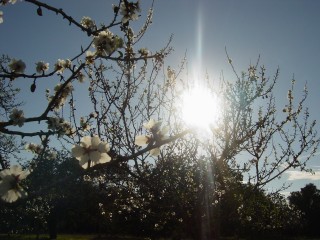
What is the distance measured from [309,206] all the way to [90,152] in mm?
74264

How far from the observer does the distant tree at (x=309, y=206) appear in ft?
217

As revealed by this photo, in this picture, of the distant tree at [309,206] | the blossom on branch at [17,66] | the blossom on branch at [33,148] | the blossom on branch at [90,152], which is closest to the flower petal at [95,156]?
the blossom on branch at [90,152]

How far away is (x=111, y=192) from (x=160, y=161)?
1758 mm

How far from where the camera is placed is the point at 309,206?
68.3m

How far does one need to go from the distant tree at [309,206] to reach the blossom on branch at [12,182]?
68464mm

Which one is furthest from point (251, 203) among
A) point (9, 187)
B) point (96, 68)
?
point (9, 187)

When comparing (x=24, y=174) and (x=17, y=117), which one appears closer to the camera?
(x=24, y=174)

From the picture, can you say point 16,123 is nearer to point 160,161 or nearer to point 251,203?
point 160,161

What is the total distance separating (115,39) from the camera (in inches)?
149

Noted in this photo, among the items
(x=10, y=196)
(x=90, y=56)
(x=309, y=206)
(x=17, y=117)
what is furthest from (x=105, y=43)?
(x=309, y=206)

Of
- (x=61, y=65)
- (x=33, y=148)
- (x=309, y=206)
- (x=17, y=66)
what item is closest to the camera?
(x=17, y=66)

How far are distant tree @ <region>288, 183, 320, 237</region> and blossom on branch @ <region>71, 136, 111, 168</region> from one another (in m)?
68.2

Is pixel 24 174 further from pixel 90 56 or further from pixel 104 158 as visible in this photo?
pixel 90 56

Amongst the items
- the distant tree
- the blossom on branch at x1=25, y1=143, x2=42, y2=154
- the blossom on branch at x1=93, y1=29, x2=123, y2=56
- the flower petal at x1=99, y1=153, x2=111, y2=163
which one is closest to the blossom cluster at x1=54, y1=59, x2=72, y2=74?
the blossom on branch at x1=93, y1=29, x2=123, y2=56
